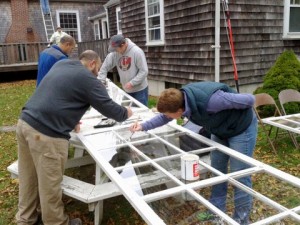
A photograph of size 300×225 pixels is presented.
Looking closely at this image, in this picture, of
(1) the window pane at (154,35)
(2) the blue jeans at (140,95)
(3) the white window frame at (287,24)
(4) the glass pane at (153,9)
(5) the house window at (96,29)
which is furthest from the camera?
(5) the house window at (96,29)

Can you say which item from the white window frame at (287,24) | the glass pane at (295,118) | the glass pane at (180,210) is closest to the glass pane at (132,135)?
the glass pane at (180,210)

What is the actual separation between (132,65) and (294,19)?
535 centimetres

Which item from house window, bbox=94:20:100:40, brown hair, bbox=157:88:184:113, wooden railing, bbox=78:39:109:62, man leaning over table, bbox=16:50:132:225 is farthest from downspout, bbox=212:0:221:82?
house window, bbox=94:20:100:40

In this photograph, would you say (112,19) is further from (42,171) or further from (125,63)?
(42,171)

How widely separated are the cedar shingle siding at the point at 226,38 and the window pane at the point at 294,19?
0.34 metres

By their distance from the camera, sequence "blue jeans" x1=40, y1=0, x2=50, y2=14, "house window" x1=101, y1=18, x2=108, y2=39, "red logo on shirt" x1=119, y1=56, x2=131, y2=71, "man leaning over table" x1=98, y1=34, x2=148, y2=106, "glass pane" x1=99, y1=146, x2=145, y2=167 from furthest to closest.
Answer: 1. "house window" x1=101, y1=18, x2=108, y2=39
2. "blue jeans" x1=40, y1=0, x2=50, y2=14
3. "red logo on shirt" x1=119, y1=56, x2=131, y2=71
4. "man leaning over table" x1=98, y1=34, x2=148, y2=106
5. "glass pane" x1=99, y1=146, x2=145, y2=167

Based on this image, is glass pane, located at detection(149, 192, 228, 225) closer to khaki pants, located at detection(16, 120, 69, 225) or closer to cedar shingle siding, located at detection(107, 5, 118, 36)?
khaki pants, located at detection(16, 120, 69, 225)

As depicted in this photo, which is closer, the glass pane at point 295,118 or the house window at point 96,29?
the glass pane at point 295,118

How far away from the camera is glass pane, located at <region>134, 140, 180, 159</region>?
2654 mm

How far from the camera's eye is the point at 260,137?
552 cm

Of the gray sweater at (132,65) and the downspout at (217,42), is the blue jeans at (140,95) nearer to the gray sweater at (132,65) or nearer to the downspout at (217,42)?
the gray sweater at (132,65)

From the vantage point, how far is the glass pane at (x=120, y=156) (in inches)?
99.2

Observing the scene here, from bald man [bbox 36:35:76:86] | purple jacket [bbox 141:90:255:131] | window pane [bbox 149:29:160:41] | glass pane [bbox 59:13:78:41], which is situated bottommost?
purple jacket [bbox 141:90:255:131]

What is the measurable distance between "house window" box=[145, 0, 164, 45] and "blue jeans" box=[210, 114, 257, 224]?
6.98 meters
